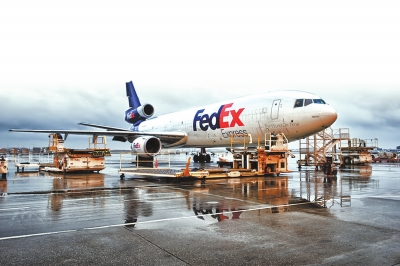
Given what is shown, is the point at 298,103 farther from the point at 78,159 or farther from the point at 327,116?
the point at 78,159

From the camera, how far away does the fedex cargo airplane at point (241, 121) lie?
1559 cm

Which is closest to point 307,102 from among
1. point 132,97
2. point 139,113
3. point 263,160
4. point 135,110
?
point 263,160

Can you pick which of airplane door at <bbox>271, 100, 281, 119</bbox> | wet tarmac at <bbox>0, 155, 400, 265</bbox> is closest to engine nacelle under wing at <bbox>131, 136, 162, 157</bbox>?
airplane door at <bbox>271, 100, 281, 119</bbox>

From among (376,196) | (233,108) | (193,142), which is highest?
(233,108)

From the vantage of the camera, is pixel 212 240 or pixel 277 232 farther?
pixel 277 232

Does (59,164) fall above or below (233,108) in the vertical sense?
below

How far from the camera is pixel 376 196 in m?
8.72

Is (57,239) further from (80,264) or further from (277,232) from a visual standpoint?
(277,232)

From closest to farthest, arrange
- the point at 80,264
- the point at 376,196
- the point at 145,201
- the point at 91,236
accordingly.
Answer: the point at 80,264 < the point at 91,236 < the point at 145,201 < the point at 376,196

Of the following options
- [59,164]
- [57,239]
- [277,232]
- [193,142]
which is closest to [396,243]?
[277,232]

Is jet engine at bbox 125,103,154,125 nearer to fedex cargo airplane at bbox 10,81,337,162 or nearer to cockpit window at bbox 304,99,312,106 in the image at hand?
fedex cargo airplane at bbox 10,81,337,162

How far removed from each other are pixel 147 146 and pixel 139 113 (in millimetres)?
12854

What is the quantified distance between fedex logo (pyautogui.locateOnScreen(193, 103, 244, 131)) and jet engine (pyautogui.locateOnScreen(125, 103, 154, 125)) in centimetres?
1096

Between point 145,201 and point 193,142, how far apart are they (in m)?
16.2
